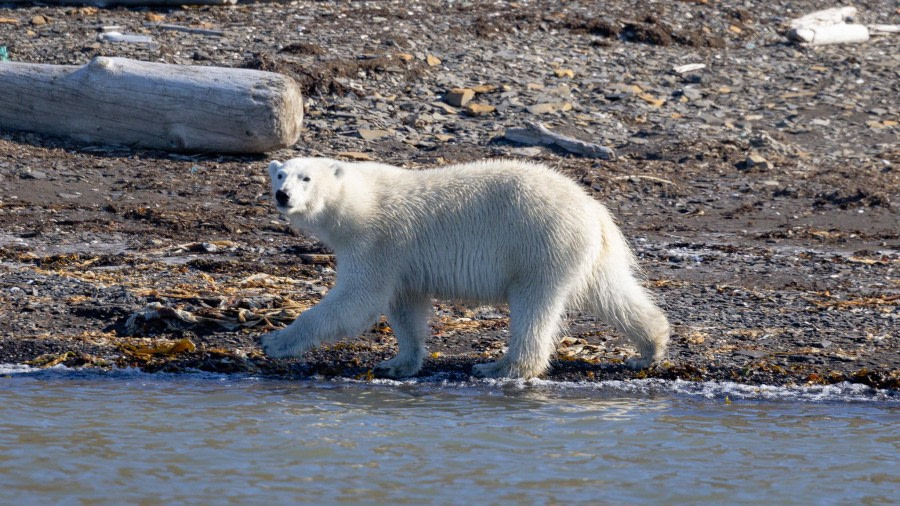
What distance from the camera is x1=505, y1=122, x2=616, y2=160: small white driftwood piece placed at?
1177cm

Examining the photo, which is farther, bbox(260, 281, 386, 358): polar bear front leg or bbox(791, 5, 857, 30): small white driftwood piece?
bbox(791, 5, 857, 30): small white driftwood piece

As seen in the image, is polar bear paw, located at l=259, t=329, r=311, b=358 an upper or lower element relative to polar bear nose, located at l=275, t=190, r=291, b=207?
lower

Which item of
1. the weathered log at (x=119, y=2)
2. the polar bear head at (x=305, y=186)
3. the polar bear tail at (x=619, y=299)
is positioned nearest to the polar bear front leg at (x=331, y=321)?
the polar bear head at (x=305, y=186)

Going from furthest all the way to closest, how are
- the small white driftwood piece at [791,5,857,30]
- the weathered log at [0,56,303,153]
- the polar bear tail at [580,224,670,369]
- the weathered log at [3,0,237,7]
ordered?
the small white driftwood piece at [791,5,857,30]
the weathered log at [3,0,237,7]
the weathered log at [0,56,303,153]
the polar bear tail at [580,224,670,369]

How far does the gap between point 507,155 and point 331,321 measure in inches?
213

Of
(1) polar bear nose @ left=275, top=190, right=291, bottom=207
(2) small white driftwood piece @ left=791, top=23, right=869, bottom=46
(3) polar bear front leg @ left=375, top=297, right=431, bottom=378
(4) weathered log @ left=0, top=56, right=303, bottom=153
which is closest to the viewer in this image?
(1) polar bear nose @ left=275, top=190, right=291, bottom=207

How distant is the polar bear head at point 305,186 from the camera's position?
20.7 feet

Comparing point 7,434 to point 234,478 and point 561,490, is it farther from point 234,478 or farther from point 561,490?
point 561,490

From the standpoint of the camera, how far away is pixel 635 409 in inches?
251

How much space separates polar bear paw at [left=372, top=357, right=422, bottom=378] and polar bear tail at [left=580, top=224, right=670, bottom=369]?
1.02m

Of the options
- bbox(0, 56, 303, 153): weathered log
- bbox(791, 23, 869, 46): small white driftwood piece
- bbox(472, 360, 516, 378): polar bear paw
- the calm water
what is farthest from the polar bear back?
bbox(791, 23, 869, 46): small white driftwood piece

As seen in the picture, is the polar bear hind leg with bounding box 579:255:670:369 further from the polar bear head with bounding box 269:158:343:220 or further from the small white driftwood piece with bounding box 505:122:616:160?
the small white driftwood piece with bounding box 505:122:616:160

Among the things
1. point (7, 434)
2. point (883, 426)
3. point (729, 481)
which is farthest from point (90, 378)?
point (883, 426)

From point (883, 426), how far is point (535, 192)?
215cm
